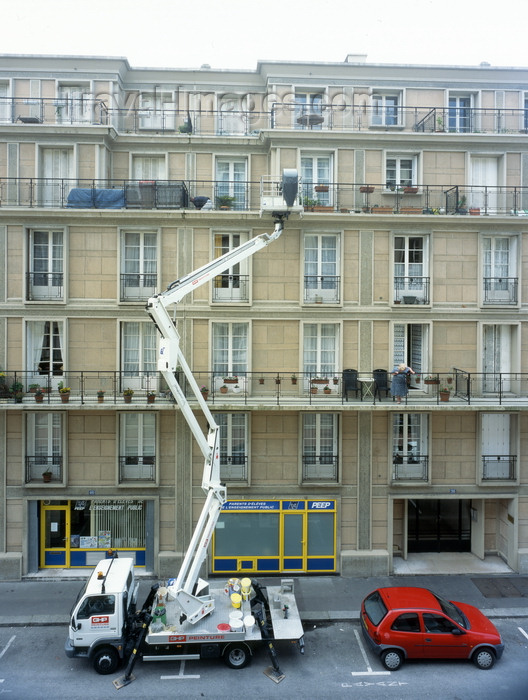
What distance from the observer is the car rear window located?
12991mm

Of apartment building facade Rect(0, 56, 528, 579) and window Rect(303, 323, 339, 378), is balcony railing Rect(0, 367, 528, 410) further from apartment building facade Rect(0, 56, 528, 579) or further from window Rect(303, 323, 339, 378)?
window Rect(303, 323, 339, 378)

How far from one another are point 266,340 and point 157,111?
10285 mm

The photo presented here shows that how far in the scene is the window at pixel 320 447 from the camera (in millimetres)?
17922

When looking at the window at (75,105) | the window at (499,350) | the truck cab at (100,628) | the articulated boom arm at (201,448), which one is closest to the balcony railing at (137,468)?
the articulated boom arm at (201,448)

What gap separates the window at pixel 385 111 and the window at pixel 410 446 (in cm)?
1175

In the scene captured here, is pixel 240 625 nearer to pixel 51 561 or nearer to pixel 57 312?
pixel 51 561

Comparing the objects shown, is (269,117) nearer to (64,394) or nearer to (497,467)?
(64,394)

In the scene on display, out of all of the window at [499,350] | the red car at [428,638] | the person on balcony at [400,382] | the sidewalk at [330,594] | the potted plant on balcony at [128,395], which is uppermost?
the window at [499,350]

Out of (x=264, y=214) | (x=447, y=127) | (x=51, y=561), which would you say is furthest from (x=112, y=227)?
(x=447, y=127)

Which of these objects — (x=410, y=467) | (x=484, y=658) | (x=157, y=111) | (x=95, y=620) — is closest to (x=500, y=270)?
(x=410, y=467)

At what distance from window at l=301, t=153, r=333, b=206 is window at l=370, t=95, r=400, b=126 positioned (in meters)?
2.98

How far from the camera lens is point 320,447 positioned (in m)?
18.1

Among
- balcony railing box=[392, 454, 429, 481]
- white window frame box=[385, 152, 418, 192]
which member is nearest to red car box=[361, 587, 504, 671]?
balcony railing box=[392, 454, 429, 481]

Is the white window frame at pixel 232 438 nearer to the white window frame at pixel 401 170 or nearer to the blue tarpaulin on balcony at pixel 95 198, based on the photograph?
the blue tarpaulin on balcony at pixel 95 198
